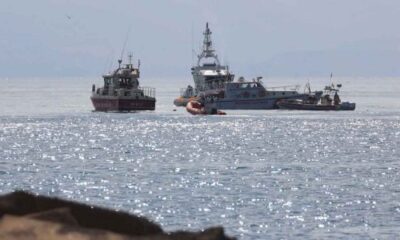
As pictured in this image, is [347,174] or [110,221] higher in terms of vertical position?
[110,221]

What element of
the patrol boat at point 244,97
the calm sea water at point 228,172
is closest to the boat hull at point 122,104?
the patrol boat at point 244,97

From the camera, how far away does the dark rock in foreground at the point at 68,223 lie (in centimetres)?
730

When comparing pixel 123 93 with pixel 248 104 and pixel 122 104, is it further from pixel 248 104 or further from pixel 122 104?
pixel 248 104

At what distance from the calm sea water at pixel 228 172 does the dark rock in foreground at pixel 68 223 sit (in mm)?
33194

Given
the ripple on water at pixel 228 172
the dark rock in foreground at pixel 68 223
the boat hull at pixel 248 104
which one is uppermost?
the dark rock in foreground at pixel 68 223

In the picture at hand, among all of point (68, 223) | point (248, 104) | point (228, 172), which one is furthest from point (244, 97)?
point (68, 223)

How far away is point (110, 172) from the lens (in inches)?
3014

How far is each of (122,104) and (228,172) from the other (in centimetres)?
10082

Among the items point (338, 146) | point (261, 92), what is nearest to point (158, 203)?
point (338, 146)

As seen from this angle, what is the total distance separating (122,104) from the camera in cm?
17562

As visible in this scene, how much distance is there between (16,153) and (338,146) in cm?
2973

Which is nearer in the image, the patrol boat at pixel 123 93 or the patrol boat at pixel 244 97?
the patrol boat at pixel 123 93

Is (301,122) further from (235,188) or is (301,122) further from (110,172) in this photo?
(235,188)

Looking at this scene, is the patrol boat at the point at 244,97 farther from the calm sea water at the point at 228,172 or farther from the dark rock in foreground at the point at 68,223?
the dark rock in foreground at the point at 68,223
